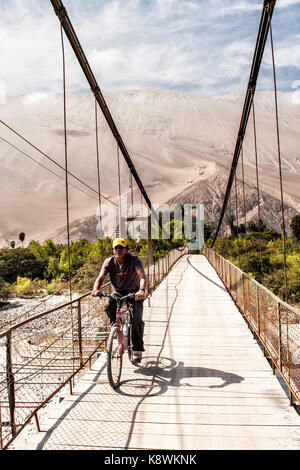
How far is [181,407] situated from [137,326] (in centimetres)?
104

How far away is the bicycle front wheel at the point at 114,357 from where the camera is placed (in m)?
3.60

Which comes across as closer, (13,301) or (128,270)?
(128,270)

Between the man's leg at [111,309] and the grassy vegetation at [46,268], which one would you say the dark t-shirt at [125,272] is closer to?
the man's leg at [111,309]

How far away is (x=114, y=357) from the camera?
3.80m

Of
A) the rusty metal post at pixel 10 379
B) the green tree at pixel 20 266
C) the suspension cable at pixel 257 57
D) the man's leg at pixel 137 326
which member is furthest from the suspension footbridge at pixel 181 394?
the green tree at pixel 20 266

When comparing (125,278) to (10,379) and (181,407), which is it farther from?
(10,379)

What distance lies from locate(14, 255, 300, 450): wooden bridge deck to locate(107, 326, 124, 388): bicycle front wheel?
0.38ft

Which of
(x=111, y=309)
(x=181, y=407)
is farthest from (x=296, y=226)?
(x=181, y=407)

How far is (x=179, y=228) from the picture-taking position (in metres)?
60.9

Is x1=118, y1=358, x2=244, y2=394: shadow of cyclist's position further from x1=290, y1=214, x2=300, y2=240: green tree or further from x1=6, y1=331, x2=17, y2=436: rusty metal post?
x1=290, y1=214, x2=300, y2=240: green tree

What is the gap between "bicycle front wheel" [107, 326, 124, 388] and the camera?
3604 millimetres
